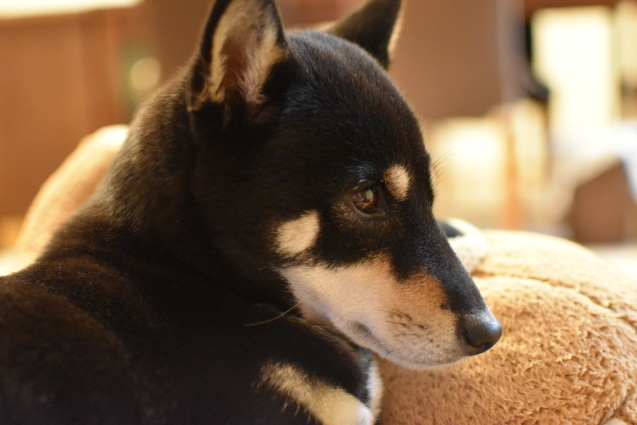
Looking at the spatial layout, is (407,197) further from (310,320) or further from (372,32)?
(372,32)

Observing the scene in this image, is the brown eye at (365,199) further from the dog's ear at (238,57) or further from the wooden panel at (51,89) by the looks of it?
the wooden panel at (51,89)

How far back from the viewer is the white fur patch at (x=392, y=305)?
100 centimetres

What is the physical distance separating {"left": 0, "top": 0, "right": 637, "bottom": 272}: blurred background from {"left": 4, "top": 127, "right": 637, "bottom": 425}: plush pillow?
4.64 ft

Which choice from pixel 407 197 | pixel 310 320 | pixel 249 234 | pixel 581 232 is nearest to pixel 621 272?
pixel 407 197

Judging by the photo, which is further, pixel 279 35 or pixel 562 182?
pixel 562 182

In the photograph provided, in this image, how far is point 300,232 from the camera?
986 mm

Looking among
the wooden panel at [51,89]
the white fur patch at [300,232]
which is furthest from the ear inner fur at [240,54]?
the wooden panel at [51,89]

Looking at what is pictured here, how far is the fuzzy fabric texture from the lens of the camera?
1004 mm

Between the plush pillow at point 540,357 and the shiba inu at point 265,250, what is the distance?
0.08m

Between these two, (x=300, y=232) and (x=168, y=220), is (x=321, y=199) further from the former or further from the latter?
(x=168, y=220)

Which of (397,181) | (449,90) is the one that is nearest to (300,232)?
(397,181)

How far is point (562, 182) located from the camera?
4512 mm

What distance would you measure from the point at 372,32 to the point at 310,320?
0.59m

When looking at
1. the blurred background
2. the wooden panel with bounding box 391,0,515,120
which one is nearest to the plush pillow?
the blurred background
